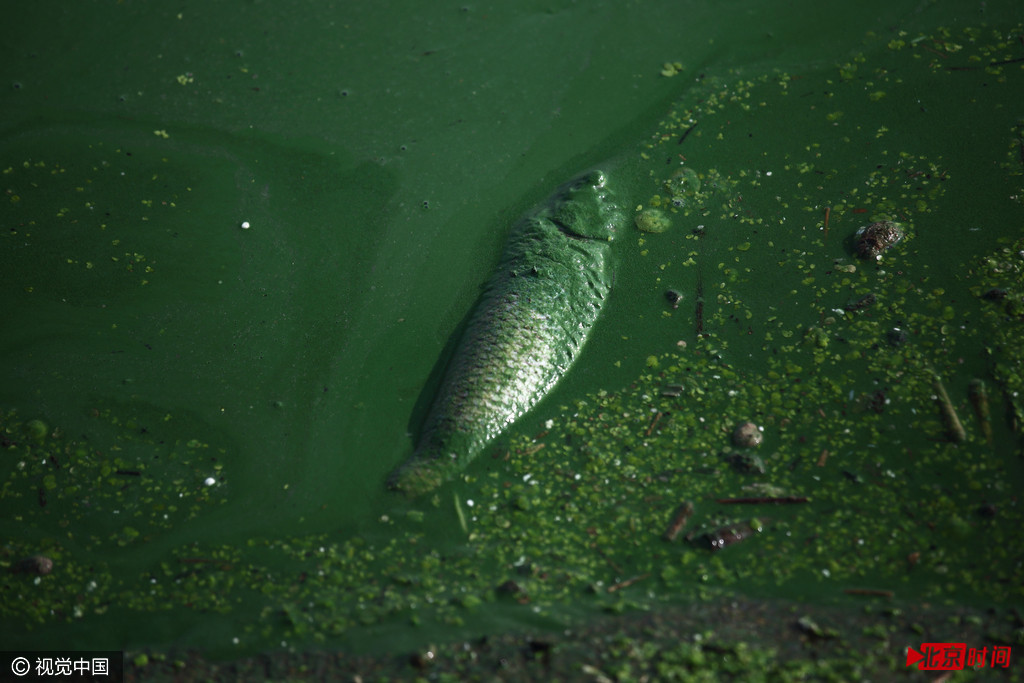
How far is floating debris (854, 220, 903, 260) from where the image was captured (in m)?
2.84

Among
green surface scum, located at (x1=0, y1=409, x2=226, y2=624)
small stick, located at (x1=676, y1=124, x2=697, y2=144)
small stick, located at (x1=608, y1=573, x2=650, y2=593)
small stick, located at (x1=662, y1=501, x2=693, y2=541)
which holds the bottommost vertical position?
green surface scum, located at (x1=0, y1=409, x2=226, y2=624)

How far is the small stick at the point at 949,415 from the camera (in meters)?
2.38

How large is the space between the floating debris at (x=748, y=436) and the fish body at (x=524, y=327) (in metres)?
0.64

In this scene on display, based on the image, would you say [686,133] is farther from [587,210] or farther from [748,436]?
[748,436]

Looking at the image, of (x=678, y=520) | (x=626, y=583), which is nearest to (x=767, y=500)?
(x=678, y=520)

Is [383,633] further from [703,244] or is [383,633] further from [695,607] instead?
[703,244]

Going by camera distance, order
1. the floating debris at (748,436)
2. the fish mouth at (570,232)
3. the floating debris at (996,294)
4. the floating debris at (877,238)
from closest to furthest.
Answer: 1. the floating debris at (748,436)
2. the floating debris at (996,294)
3. the floating debris at (877,238)
4. the fish mouth at (570,232)

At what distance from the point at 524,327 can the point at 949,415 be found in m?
1.45

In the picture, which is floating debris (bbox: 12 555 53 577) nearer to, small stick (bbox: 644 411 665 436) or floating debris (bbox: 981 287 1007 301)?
small stick (bbox: 644 411 665 436)

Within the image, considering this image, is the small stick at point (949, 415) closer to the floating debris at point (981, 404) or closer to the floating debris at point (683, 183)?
the floating debris at point (981, 404)

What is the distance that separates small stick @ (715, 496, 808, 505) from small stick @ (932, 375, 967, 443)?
545 mm

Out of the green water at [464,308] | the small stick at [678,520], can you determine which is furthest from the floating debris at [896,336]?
the small stick at [678,520]

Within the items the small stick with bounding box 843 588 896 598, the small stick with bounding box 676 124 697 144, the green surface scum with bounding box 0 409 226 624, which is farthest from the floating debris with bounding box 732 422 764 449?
the green surface scum with bounding box 0 409 226 624

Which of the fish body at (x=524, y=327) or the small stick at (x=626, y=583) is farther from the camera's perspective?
the fish body at (x=524, y=327)
